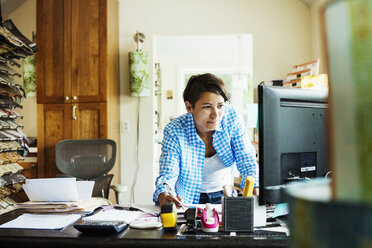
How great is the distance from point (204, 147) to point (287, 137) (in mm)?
847

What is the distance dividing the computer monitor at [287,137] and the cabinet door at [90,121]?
2537mm

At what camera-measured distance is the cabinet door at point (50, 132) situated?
11.2ft

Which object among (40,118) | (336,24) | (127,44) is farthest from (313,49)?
(336,24)

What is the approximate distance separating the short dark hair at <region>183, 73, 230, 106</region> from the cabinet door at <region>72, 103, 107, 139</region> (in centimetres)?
171

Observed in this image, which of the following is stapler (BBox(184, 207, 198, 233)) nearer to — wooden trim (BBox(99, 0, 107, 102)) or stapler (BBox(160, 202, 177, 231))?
stapler (BBox(160, 202, 177, 231))

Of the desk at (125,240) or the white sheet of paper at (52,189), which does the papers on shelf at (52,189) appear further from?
the desk at (125,240)

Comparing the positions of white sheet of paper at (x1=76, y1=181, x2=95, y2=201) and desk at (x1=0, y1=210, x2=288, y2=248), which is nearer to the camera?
desk at (x1=0, y1=210, x2=288, y2=248)

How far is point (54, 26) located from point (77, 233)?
2.86 m

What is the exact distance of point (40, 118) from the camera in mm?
3465

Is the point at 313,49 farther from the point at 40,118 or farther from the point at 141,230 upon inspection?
the point at 141,230

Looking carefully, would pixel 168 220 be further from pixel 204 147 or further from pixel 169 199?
pixel 204 147

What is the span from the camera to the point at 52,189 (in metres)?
1.29

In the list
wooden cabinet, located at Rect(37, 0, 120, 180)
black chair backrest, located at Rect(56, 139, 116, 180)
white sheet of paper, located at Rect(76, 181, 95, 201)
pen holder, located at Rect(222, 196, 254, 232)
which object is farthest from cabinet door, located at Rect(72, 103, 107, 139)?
pen holder, located at Rect(222, 196, 254, 232)

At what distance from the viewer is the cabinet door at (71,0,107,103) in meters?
3.35
